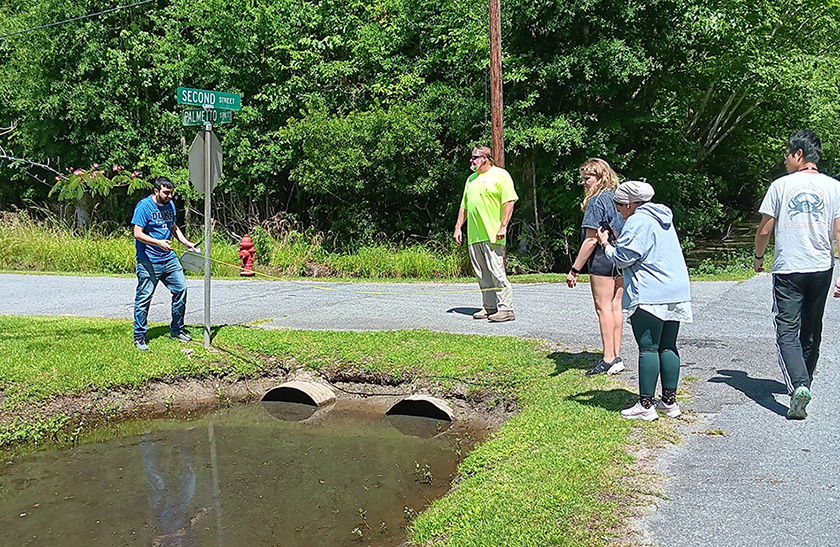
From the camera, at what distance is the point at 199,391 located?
26.6ft

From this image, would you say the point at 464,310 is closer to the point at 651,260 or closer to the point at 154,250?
the point at 154,250

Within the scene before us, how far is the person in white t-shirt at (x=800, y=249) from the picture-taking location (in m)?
5.57

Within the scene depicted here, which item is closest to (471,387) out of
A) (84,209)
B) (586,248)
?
(586,248)

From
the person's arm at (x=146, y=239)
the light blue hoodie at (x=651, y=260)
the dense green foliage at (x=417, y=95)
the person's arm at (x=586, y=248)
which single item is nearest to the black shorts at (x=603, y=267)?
the person's arm at (x=586, y=248)

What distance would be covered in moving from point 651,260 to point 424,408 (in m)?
2.86

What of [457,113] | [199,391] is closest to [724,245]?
[457,113]

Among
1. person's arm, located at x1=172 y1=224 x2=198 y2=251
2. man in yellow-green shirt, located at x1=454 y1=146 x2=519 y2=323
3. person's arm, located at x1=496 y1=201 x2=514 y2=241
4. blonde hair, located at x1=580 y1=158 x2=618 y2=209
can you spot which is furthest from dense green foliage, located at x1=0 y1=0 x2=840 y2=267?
blonde hair, located at x1=580 y1=158 x2=618 y2=209

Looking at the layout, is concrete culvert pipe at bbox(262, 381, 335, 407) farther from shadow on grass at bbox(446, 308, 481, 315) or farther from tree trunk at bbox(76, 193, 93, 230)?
tree trunk at bbox(76, 193, 93, 230)

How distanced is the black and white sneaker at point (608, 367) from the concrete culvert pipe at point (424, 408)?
Result: 4.45ft

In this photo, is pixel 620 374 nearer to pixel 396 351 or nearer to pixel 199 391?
pixel 396 351

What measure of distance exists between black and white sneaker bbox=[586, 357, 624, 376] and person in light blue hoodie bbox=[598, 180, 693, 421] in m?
1.34

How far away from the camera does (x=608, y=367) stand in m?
7.01

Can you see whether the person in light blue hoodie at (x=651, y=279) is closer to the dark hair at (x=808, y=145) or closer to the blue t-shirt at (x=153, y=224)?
the dark hair at (x=808, y=145)

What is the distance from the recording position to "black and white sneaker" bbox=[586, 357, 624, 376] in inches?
274
